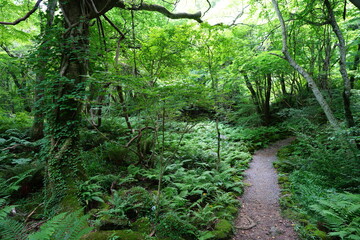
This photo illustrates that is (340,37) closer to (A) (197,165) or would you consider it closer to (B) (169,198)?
(A) (197,165)

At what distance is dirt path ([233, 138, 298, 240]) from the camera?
141 inches

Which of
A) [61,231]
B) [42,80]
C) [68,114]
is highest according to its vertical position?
[42,80]

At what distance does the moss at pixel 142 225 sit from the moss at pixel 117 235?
0.85 ft

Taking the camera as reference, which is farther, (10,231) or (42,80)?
(42,80)

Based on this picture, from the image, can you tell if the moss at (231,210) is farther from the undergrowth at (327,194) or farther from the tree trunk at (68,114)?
the tree trunk at (68,114)

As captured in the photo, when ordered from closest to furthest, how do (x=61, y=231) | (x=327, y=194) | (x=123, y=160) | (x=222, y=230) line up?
(x=61, y=231) → (x=222, y=230) → (x=327, y=194) → (x=123, y=160)

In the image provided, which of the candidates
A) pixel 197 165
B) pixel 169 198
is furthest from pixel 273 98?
pixel 169 198

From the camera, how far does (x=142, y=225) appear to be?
10.8 ft

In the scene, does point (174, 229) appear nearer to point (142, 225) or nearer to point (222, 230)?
point (142, 225)

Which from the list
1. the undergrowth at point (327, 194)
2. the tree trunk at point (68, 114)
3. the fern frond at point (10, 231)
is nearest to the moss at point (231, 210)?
the undergrowth at point (327, 194)

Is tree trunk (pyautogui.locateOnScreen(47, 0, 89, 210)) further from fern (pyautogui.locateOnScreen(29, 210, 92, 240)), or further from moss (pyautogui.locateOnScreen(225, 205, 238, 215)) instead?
moss (pyautogui.locateOnScreen(225, 205, 238, 215))

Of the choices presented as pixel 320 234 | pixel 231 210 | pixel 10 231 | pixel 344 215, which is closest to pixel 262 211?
pixel 231 210

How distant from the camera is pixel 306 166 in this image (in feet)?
18.3

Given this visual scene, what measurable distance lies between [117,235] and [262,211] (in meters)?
3.51
